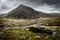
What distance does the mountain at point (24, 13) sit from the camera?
10404mm

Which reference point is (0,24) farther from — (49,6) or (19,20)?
(49,6)

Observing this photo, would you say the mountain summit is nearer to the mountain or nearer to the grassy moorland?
the mountain

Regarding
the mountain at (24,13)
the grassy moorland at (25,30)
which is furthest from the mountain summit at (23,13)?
the grassy moorland at (25,30)

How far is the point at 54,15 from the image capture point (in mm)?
10484

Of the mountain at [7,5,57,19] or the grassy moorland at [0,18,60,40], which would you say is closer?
the grassy moorland at [0,18,60,40]

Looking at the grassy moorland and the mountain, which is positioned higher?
the mountain

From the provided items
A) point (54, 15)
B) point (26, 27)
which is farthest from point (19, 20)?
point (54, 15)

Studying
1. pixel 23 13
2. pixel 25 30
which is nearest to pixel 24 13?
pixel 23 13

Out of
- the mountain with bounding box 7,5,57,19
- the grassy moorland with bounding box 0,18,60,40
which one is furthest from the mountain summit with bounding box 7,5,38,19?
the grassy moorland with bounding box 0,18,60,40

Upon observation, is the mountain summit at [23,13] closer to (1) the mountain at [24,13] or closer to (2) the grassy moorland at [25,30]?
(1) the mountain at [24,13]

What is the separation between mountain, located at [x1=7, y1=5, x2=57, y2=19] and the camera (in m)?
10.4

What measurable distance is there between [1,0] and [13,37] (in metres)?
2.95

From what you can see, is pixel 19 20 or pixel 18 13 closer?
pixel 19 20

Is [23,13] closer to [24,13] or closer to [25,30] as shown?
[24,13]
